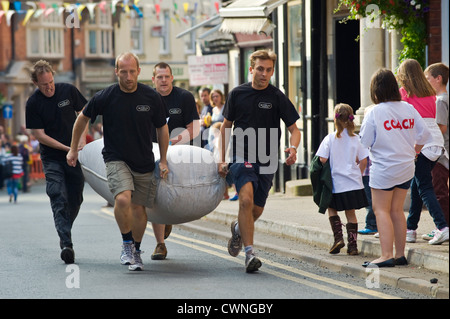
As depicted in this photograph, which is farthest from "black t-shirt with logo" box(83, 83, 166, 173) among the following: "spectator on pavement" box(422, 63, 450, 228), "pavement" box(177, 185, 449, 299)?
"spectator on pavement" box(422, 63, 450, 228)

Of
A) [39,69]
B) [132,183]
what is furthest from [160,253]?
[39,69]

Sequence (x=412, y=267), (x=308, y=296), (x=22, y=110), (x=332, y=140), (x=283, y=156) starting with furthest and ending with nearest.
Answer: (x=22, y=110)
(x=283, y=156)
(x=332, y=140)
(x=412, y=267)
(x=308, y=296)

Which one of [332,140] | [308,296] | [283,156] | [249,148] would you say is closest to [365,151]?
[332,140]

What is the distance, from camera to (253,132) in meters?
9.11

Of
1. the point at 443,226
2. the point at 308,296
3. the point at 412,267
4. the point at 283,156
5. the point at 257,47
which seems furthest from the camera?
the point at 257,47

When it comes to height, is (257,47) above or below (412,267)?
above

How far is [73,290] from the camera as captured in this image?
26.7ft

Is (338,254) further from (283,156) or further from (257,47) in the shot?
(257,47)

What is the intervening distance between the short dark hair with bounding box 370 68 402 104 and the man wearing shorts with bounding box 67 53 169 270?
1.95 metres

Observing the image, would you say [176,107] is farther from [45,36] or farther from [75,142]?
[45,36]

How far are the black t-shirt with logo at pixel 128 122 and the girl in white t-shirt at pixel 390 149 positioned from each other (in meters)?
1.94

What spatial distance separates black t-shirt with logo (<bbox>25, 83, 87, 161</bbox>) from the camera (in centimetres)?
1008

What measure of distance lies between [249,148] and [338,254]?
1.73 metres

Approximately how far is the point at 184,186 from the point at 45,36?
4349 cm
